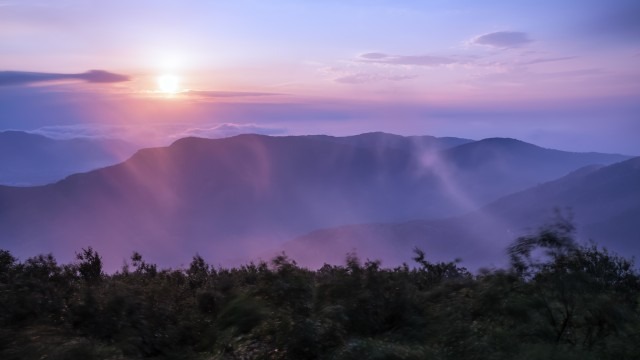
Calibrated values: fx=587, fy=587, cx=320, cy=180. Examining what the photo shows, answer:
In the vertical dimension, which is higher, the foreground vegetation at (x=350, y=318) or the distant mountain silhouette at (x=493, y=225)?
the foreground vegetation at (x=350, y=318)

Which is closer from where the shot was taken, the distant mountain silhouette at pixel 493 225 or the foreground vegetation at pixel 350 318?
the foreground vegetation at pixel 350 318

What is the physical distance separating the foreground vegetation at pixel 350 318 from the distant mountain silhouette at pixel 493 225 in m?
76.3

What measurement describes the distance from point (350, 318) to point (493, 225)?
379 ft

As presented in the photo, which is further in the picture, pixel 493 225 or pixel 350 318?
pixel 493 225

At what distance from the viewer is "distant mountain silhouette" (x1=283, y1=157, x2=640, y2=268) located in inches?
Answer: 3620

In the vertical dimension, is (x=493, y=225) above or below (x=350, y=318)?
below

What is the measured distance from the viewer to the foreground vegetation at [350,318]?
24.0ft

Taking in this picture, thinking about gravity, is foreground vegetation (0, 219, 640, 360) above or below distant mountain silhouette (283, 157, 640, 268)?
above

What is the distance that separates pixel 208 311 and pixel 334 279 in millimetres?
2477

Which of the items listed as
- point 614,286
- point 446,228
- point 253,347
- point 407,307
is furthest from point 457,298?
point 446,228

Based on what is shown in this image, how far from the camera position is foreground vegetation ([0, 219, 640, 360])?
7.30 metres

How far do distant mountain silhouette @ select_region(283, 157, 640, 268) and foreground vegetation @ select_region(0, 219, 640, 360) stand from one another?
7630 centimetres

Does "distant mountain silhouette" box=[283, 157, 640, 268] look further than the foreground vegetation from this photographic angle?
Yes

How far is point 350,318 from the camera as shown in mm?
8688
